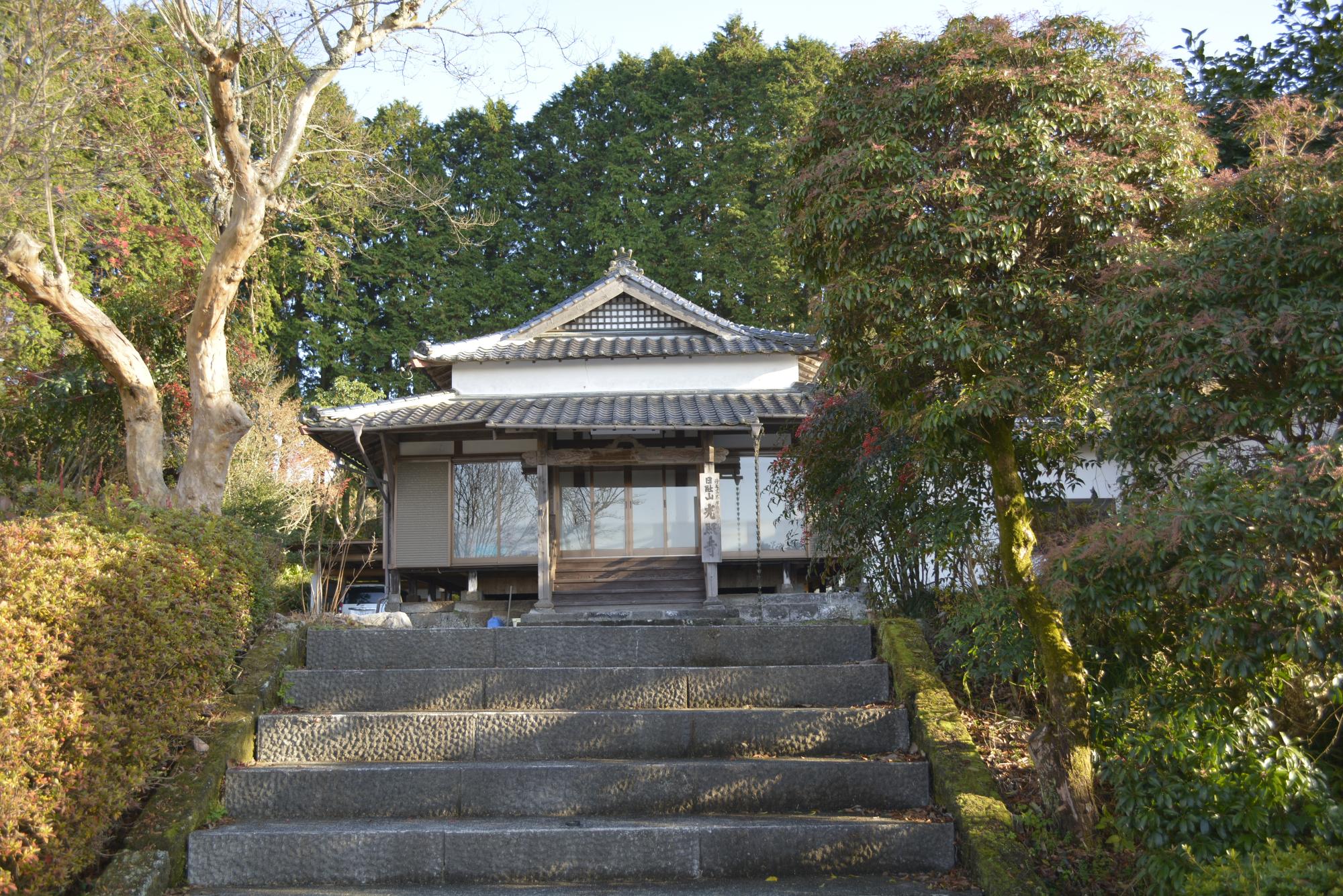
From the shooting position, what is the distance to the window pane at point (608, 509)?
14.4 m

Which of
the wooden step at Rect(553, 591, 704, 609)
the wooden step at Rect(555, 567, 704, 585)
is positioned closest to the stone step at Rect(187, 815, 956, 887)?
the wooden step at Rect(553, 591, 704, 609)

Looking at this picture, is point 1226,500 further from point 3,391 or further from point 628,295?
point 628,295

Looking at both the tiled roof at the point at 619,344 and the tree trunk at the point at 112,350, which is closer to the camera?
the tree trunk at the point at 112,350

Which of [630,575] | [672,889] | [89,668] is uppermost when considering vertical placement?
[89,668]

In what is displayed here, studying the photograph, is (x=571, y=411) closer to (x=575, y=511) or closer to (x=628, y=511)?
(x=575, y=511)

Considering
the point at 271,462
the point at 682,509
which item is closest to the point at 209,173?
the point at 682,509

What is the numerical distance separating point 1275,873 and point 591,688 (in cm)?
326

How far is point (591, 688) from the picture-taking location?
5.21 metres

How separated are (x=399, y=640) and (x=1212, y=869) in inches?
170

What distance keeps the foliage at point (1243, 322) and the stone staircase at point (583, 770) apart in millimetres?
2020

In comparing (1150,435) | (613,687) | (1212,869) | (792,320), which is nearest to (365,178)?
(613,687)

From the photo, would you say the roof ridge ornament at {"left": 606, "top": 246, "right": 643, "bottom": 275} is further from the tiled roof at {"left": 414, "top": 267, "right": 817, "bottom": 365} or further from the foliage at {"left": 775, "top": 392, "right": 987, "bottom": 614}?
the foliage at {"left": 775, "top": 392, "right": 987, "bottom": 614}

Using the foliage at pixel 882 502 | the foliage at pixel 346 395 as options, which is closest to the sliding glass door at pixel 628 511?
the foliage at pixel 882 502

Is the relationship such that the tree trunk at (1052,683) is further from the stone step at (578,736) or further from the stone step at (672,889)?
the stone step at (578,736)
